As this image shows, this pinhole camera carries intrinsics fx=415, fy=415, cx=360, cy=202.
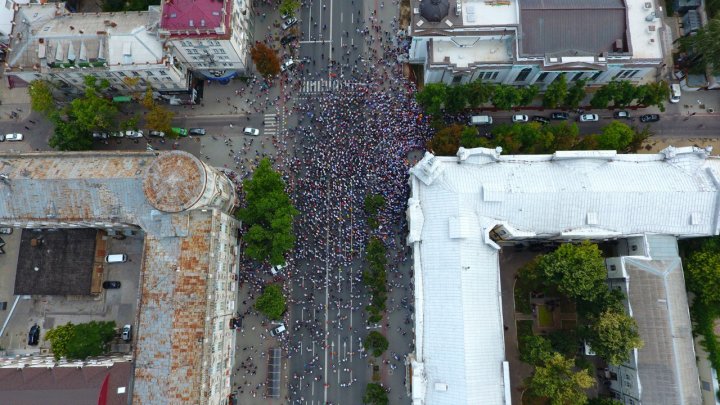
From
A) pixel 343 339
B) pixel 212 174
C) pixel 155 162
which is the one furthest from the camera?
pixel 343 339

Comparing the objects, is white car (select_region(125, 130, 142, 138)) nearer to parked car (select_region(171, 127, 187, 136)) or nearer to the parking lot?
parked car (select_region(171, 127, 187, 136))

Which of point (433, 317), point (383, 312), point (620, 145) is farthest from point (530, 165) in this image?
point (383, 312)

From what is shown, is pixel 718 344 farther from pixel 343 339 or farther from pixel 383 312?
pixel 343 339

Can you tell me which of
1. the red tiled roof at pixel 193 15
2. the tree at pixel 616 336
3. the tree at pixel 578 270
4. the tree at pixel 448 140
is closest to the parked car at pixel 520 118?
the tree at pixel 448 140

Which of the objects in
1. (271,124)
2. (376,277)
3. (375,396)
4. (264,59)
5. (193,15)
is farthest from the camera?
(271,124)

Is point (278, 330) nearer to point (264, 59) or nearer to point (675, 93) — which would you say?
point (264, 59)

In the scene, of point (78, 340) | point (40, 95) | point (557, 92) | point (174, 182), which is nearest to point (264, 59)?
point (174, 182)

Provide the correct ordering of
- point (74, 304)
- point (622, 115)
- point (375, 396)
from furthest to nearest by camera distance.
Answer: point (622, 115)
point (74, 304)
point (375, 396)
